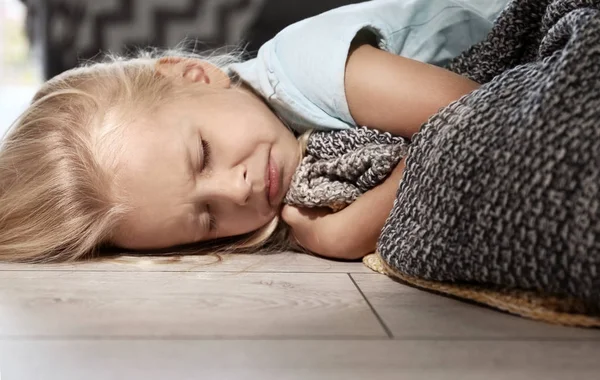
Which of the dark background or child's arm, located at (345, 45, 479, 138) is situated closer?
child's arm, located at (345, 45, 479, 138)

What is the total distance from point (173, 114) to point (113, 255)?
0.23m

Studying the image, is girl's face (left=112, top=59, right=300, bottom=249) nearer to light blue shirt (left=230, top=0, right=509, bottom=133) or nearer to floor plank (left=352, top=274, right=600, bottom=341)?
light blue shirt (left=230, top=0, right=509, bottom=133)

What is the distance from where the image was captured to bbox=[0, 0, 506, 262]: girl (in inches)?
33.0

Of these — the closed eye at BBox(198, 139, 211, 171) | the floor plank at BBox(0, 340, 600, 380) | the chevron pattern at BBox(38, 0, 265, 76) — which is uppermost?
the chevron pattern at BBox(38, 0, 265, 76)

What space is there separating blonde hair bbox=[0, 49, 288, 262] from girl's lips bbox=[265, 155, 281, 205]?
2.6 inches

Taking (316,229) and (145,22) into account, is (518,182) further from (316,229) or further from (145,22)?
(145,22)

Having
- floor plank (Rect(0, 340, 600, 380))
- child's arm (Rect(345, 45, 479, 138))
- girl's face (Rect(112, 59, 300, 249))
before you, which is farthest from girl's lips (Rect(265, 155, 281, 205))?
floor plank (Rect(0, 340, 600, 380))

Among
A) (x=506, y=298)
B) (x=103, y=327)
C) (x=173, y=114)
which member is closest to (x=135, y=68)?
(x=173, y=114)

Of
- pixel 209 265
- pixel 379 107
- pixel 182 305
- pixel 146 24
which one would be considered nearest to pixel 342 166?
pixel 379 107

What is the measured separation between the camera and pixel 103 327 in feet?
1.87

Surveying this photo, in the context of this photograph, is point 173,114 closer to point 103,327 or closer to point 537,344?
point 103,327

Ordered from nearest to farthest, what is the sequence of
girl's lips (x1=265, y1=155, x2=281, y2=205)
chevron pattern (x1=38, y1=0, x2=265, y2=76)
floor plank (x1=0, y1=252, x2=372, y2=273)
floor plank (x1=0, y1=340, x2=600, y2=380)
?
floor plank (x1=0, y1=340, x2=600, y2=380)
floor plank (x1=0, y1=252, x2=372, y2=273)
girl's lips (x1=265, y1=155, x2=281, y2=205)
chevron pattern (x1=38, y1=0, x2=265, y2=76)

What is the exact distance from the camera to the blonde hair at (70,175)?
864mm

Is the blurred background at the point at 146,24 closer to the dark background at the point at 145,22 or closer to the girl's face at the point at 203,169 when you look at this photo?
the dark background at the point at 145,22
